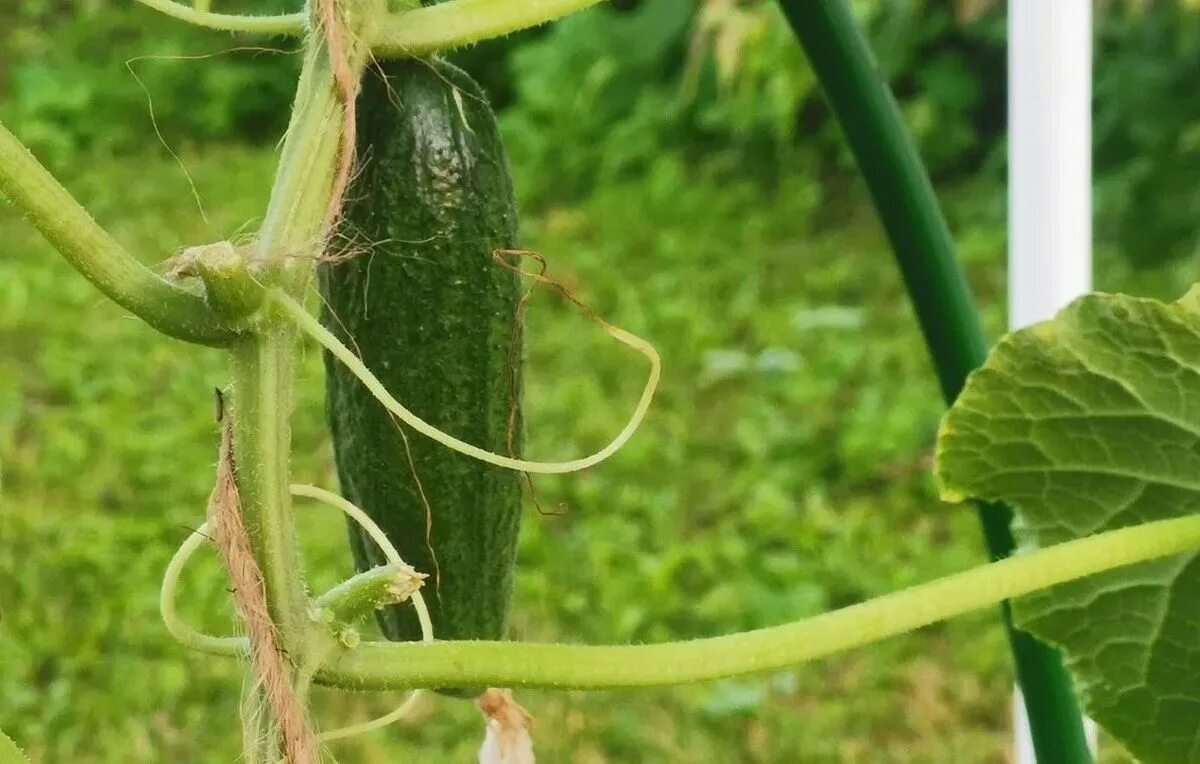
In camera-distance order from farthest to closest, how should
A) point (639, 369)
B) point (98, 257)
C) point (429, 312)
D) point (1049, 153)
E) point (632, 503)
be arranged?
point (639, 369) < point (632, 503) < point (1049, 153) < point (429, 312) < point (98, 257)

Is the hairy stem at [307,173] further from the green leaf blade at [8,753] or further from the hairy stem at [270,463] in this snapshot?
the green leaf blade at [8,753]

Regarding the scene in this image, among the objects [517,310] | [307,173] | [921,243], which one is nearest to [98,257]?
[307,173]

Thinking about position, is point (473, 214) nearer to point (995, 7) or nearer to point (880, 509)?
point (880, 509)

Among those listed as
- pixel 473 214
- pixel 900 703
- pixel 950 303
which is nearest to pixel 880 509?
pixel 900 703

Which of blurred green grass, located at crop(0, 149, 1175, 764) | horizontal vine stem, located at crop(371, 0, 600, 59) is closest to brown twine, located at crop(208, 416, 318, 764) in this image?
horizontal vine stem, located at crop(371, 0, 600, 59)

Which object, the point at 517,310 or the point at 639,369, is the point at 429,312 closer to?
the point at 517,310
